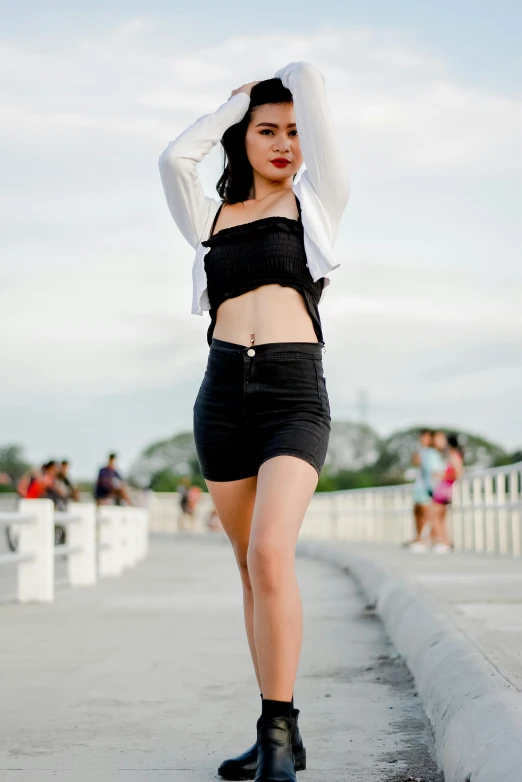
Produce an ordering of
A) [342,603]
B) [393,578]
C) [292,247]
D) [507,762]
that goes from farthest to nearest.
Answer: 1. [342,603]
2. [393,578]
3. [292,247]
4. [507,762]

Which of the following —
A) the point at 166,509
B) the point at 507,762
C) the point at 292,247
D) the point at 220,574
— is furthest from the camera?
the point at 166,509

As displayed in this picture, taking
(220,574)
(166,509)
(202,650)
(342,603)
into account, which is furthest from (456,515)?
(166,509)

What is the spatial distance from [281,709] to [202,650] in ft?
10.5

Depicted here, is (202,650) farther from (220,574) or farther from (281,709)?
(220,574)

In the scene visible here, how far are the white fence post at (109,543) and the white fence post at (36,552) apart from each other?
3.73 metres

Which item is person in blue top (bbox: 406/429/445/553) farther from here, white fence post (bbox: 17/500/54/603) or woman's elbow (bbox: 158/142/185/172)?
woman's elbow (bbox: 158/142/185/172)

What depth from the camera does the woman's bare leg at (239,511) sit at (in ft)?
11.2

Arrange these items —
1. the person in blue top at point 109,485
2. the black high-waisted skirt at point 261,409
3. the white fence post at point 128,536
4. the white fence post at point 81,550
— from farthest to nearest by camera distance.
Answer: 1. the person in blue top at point 109,485
2. the white fence post at point 128,536
3. the white fence post at point 81,550
4. the black high-waisted skirt at point 261,409

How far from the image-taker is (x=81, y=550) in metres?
11.7

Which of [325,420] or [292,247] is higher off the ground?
[292,247]

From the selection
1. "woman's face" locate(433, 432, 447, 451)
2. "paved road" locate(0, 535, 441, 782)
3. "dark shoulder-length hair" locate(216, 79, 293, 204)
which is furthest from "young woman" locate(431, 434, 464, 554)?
"dark shoulder-length hair" locate(216, 79, 293, 204)

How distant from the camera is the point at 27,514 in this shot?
9570mm

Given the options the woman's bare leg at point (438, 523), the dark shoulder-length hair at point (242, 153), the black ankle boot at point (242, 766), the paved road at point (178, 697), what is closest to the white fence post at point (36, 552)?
the paved road at point (178, 697)

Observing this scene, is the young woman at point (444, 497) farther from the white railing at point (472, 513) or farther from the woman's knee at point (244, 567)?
the woman's knee at point (244, 567)
